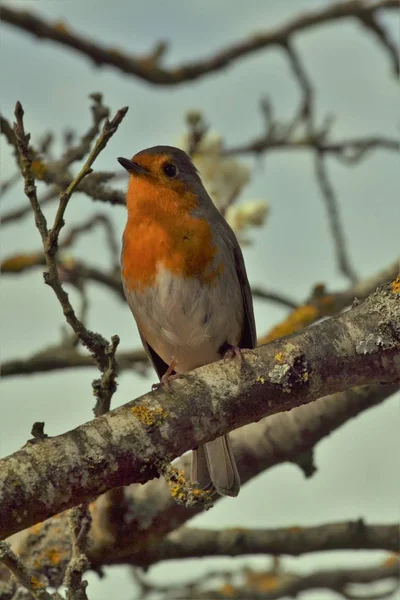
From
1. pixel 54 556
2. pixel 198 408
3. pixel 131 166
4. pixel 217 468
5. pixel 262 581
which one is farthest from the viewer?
pixel 262 581

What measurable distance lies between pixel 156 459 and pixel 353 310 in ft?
3.13

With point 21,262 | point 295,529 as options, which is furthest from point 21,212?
point 295,529

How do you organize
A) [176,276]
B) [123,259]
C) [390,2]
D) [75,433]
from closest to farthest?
A: [75,433], [176,276], [123,259], [390,2]

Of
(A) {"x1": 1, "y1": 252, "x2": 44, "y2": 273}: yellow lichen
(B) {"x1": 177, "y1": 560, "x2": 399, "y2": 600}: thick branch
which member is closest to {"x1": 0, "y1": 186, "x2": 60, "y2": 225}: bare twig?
(A) {"x1": 1, "y1": 252, "x2": 44, "y2": 273}: yellow lichen

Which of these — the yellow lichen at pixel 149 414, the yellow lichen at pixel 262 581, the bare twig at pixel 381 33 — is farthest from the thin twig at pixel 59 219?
the bare twig at pixel 381 33

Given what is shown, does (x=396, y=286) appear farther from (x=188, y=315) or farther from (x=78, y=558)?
(x=188, y=315)

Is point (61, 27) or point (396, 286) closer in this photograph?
point (396, 286)

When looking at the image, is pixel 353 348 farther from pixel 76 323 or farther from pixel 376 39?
pixel 376 39

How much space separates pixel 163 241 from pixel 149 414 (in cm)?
213

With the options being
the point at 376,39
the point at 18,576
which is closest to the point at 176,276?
the point at 18,576

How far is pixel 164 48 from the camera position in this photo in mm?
6598

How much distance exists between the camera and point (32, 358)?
5.79 metres

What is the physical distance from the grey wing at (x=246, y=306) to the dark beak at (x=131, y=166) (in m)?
0.69

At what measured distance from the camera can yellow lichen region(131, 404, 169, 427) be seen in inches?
119
